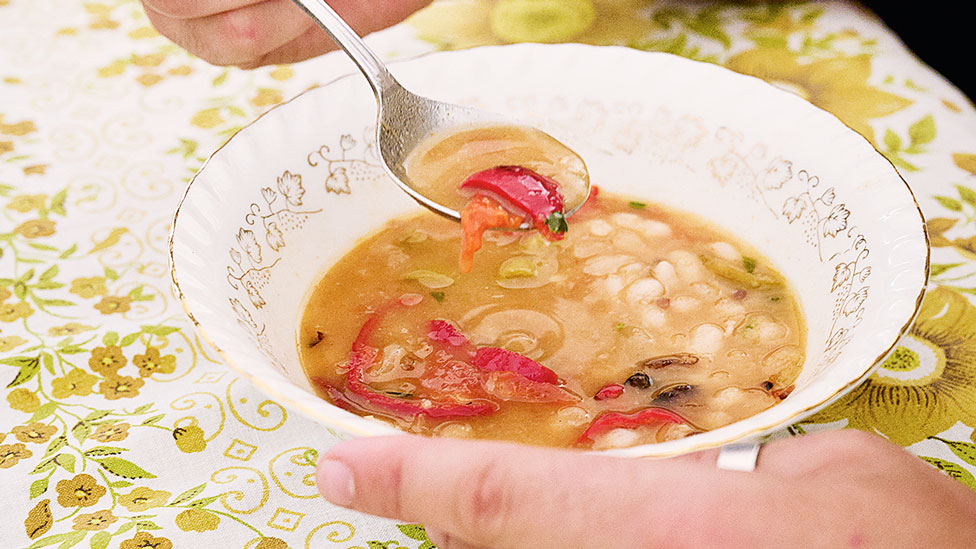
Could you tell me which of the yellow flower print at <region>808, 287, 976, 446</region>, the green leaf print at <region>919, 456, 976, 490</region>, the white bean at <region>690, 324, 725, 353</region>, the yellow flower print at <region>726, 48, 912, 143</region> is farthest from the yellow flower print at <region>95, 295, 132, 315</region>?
the yellow flower print at <region>726, 48, 912, 143</region>

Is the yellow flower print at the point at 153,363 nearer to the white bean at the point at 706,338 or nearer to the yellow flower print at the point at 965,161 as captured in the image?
the white bean at the point at 706,338

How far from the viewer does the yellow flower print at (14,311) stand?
6.49ft

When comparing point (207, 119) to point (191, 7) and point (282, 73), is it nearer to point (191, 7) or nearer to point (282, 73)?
point (282, 73)

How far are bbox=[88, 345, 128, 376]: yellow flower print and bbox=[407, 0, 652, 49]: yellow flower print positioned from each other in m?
1.47

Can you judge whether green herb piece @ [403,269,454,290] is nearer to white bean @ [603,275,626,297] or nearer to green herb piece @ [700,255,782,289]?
white bean @ [603,275,626,297]

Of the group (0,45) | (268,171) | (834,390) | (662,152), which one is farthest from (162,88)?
(834,390)

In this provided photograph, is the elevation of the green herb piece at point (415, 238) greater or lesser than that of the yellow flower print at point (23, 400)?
greater

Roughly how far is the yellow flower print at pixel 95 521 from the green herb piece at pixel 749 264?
4.51 ft

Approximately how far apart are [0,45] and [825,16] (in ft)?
9.14

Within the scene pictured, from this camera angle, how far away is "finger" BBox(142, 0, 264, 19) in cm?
→ 190

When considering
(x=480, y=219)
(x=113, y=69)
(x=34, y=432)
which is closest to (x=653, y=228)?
(x=480, y=219)

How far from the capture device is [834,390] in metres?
1.23

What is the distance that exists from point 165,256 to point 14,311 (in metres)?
0.35

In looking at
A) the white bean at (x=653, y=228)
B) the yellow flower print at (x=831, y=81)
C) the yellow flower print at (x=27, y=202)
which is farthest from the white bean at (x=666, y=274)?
the yellow flower print at (x=27, y=202)
